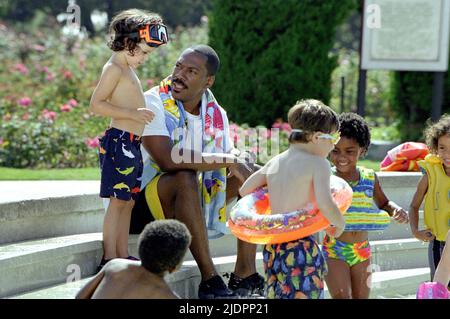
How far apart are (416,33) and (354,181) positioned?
500 centimetres

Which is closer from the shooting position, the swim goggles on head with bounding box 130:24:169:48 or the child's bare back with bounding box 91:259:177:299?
the child's bare back with bounding box 91:259:177:299

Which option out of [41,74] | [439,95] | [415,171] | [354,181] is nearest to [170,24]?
[41,74]

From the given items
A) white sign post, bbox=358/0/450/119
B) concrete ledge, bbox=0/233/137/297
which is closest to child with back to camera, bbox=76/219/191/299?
concrete ledge, bbox=0/233/137/297

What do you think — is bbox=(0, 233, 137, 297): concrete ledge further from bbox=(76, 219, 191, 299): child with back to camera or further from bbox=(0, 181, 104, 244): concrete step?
bbox=(76, 219, 191, 299): child with back to camera

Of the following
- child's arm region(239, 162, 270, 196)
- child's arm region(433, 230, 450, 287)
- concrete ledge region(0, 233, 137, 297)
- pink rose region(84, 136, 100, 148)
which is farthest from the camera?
pink rose region(84, 136, 100, 148)

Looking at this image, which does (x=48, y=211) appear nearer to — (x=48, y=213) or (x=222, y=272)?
(x=48, y=213)

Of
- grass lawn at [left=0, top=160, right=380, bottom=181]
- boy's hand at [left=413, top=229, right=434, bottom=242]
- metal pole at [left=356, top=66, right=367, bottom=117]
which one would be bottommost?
boy's hand at [left=413, top=229, right=434, bottom=242]

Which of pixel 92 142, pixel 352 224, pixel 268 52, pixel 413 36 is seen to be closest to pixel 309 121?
pixel 352 224

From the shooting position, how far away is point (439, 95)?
9.78 metres

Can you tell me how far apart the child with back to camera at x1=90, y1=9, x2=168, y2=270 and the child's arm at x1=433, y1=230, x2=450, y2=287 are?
1.67 m

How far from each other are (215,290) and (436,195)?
143 centimetres

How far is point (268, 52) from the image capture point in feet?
34.1

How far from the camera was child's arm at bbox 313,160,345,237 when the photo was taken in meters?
3.97
